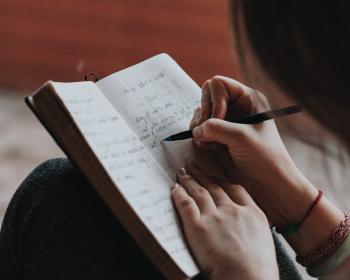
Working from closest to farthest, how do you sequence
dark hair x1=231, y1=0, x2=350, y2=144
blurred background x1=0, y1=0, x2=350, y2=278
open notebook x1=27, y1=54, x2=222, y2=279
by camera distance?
dark hair x1=231, y1=0, x2=350, y2=144 → open notebook x1=27, y1=54, x2=222, y2=279 → blurred background x1=0, y1=0, x2=350, y2=278

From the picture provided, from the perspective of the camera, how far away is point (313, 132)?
1.71ft

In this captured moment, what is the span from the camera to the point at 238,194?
68 centimetres

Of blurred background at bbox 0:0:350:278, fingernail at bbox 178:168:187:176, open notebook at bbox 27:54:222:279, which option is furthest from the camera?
blurred background at bbox 0:0:350:278

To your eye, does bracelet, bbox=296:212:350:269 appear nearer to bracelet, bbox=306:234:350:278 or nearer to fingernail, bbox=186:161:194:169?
bracelet, bbox=306:234:350:278

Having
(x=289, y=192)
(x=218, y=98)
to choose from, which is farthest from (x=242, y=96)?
(x=289, y=192)

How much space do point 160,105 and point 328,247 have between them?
0.28m

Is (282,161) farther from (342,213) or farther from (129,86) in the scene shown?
(129,86)

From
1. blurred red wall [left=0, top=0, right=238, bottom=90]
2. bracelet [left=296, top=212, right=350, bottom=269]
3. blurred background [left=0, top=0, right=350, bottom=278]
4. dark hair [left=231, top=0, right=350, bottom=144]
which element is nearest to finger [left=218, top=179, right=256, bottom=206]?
bracelet [left=296, top=212, right=350, bottom=269]

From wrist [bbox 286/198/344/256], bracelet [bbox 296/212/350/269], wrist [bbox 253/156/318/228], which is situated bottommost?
bracelet [bbox 296/212/350/269]

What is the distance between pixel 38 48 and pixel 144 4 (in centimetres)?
39

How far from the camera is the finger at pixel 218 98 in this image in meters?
0.75

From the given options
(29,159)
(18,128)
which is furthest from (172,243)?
(18,128)

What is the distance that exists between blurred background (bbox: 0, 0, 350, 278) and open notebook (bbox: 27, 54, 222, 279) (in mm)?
1052

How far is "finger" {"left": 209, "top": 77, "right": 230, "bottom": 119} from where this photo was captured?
0.75m
